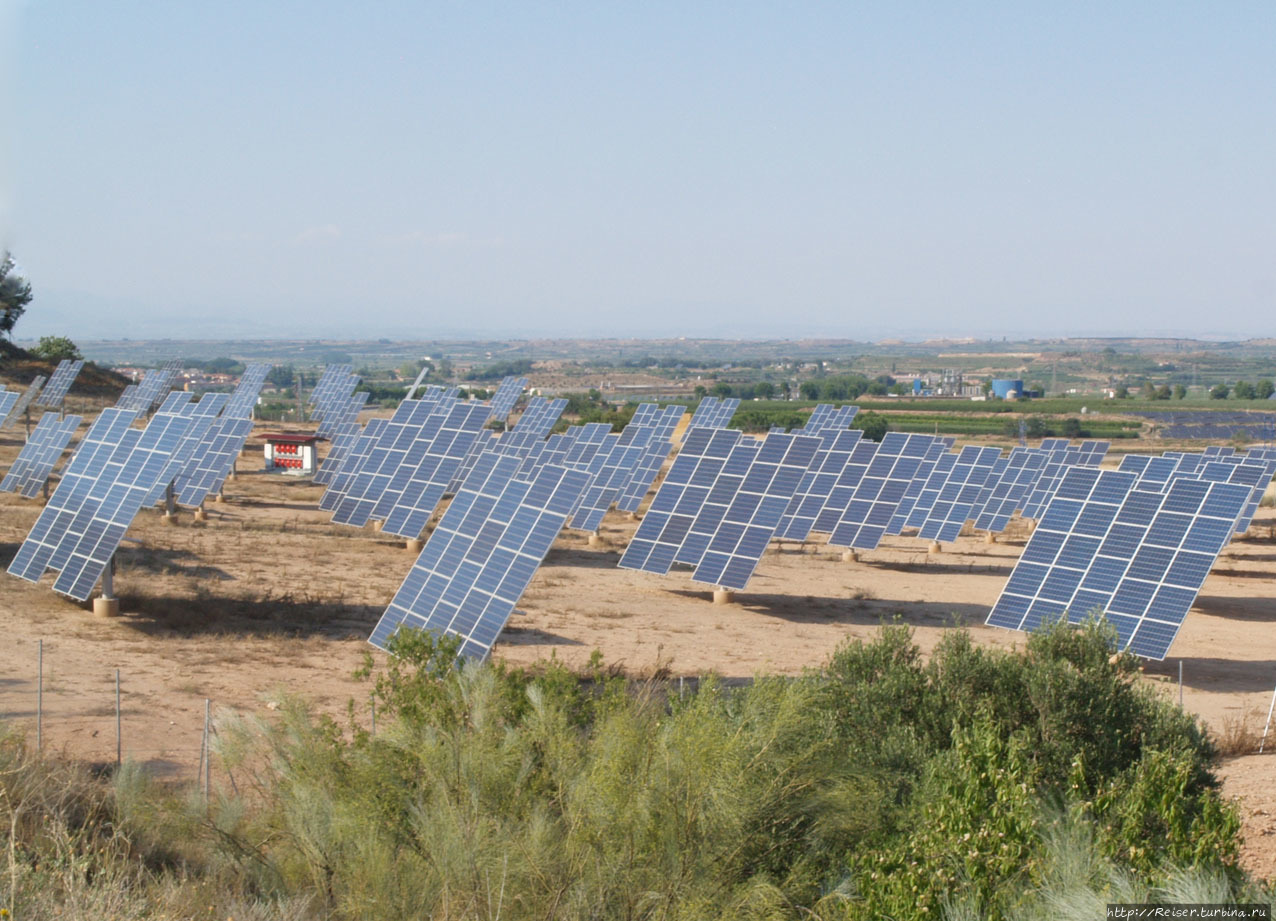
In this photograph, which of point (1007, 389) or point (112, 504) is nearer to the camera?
point (112, 504)

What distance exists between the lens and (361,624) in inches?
819

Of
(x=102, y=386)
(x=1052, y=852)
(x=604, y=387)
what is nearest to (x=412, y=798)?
(x=1052, y=852)

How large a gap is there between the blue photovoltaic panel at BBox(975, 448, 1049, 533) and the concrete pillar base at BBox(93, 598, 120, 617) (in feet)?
87.9

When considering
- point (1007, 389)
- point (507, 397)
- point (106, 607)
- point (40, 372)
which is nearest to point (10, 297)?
point (40, 372)

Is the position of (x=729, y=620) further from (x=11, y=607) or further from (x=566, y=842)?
(x=566, y=842)

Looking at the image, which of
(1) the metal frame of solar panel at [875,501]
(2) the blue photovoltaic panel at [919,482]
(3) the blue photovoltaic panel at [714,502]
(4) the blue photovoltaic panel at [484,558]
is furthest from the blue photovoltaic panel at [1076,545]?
(2) the blue photovoltaic panel at [919,482]

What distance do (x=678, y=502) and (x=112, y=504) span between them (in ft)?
35.5

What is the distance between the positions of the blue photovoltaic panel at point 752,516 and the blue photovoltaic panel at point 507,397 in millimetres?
35783

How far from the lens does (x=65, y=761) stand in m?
11.3

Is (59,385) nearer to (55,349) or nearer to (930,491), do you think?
(55,349)

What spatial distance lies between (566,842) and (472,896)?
65 cm

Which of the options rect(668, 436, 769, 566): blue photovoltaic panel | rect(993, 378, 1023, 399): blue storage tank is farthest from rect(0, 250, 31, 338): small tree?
rect(993, 378, 1023, 399): blue storage tank

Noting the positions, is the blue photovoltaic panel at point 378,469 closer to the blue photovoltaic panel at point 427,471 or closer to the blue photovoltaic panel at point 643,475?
the blue photovoltaic panel at point 427,471

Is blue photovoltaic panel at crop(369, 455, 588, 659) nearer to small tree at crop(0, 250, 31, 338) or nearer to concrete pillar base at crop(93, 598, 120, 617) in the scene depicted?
concrete pillar base at crop(93, 598, 120, 617)
